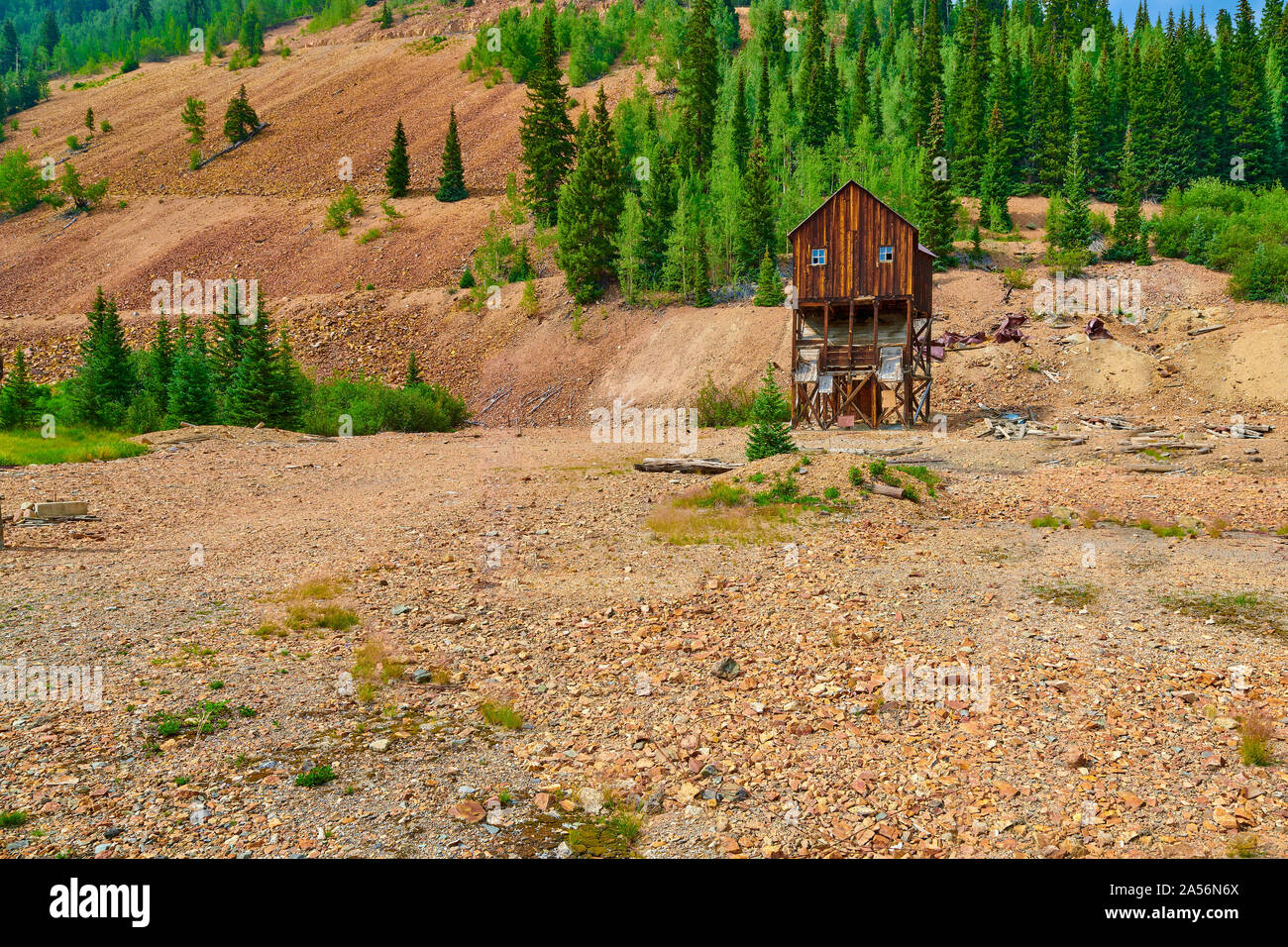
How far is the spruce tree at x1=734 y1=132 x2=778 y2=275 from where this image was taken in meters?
52.7

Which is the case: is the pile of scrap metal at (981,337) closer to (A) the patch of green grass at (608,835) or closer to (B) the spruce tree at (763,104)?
(B) the spruce tree at (763,104)

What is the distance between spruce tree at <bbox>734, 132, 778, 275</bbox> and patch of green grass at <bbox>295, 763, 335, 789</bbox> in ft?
162

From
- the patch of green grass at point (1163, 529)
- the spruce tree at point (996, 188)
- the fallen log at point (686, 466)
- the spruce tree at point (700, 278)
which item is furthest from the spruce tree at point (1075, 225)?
the fallen log at point (686, 466)

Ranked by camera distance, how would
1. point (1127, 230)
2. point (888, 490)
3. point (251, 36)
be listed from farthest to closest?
point (251, 36)
point (1127, 230)
point (888, 490)

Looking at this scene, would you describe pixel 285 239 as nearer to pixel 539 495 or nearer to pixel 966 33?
pixel 539 495

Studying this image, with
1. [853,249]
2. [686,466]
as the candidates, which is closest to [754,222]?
[853,249]

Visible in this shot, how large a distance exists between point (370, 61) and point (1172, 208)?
10303cm

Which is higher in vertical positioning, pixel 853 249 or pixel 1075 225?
pixel 1075 225

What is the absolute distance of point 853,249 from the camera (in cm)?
3575

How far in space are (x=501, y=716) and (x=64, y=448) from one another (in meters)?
28.6

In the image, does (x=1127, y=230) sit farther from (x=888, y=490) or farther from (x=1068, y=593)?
(x=1068, y=593)

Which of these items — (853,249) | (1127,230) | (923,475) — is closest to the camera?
(923,475)

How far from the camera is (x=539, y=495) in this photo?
834 inches

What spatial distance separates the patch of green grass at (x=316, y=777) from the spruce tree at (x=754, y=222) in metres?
49.4
